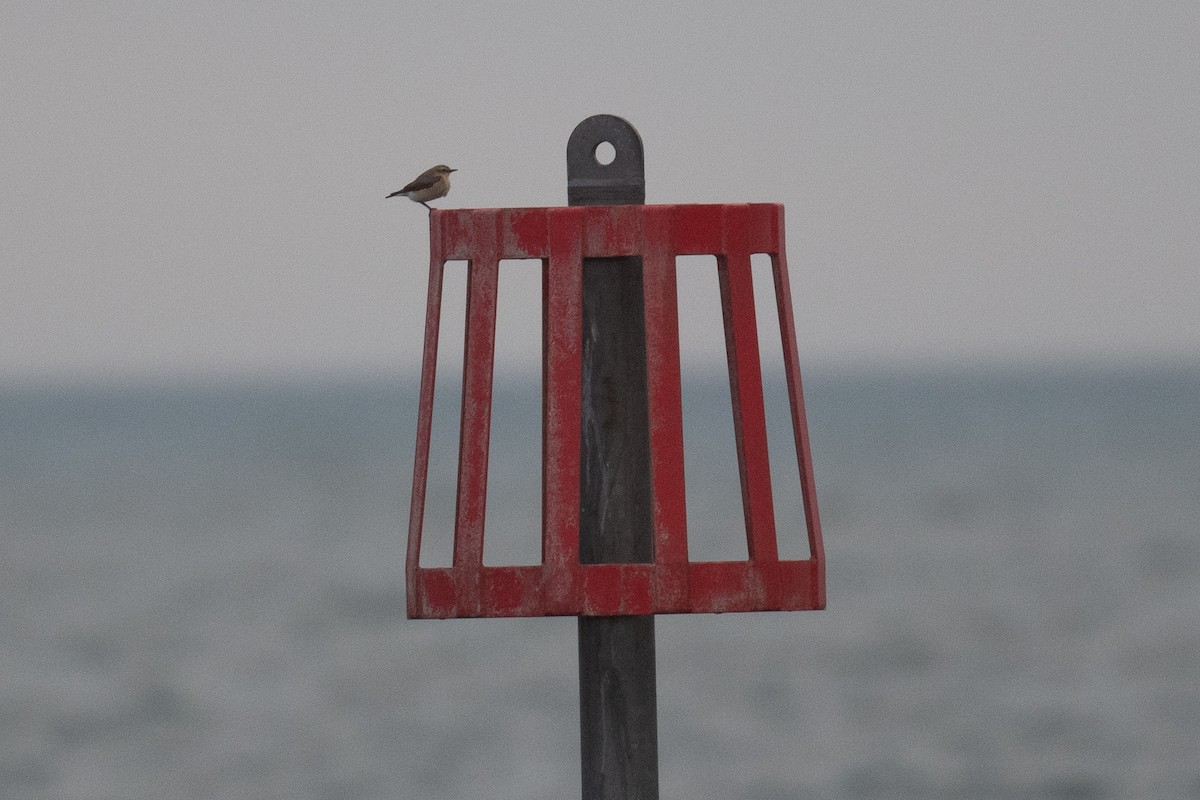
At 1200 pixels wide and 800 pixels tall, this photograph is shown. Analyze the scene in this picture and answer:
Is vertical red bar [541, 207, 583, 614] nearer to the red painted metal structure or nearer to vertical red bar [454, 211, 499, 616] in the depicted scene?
the red painted metal structure

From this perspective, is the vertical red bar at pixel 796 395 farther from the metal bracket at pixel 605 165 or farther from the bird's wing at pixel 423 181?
the bird's wing at pixel 423 181

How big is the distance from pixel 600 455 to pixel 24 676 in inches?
1495

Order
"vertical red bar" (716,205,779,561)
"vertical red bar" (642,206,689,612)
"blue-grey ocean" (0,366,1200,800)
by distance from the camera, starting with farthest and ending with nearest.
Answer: "blue-grey ocean" (0,366,1200,800)
"vertical red bar" (716,205,779,561)
"vertical red bar" (642,206,689,612)

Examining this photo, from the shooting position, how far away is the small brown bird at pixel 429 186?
8234 mm

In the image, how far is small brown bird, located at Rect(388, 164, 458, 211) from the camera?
823 cm

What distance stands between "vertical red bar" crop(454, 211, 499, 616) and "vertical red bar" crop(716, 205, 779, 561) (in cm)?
73

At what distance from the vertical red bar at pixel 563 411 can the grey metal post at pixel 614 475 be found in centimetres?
19

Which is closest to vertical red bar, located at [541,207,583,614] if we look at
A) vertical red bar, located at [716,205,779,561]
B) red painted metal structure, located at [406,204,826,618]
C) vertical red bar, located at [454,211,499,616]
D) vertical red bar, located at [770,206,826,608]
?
red painted metal structure, located at [406,204,826,618]

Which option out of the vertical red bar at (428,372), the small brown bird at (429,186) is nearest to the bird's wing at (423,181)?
the small brown bird at (429,186)

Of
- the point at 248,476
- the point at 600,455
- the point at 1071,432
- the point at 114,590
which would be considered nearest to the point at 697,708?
the point at 114,590

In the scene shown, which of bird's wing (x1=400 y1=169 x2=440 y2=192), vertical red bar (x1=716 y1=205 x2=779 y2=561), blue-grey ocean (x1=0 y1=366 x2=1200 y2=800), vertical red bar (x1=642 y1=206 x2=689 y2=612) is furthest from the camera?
blue-grey ocean (x1=0 y1=366 x2=1200 y2=800)

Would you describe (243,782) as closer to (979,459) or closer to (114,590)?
(114,590)

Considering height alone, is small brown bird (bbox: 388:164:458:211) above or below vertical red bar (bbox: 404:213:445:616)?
above

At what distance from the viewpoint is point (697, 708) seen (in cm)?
3728
